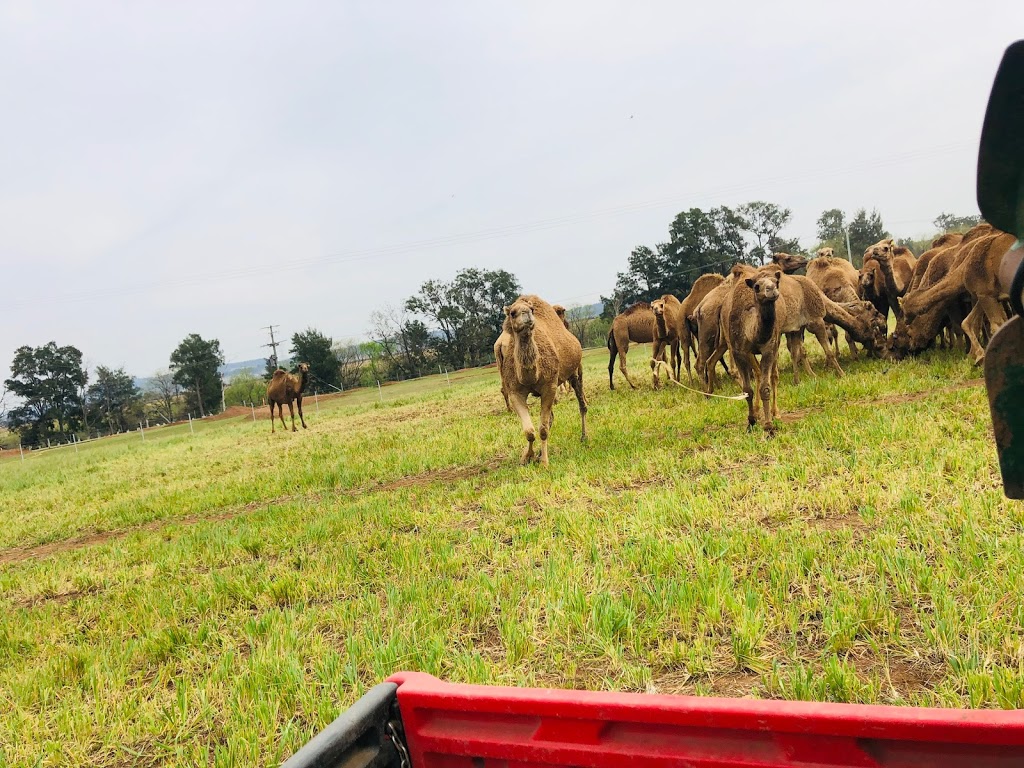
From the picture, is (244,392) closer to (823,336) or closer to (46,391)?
(46,391)

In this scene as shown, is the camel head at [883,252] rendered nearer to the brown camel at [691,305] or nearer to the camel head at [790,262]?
the camel head at [790,262]

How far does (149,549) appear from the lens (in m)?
6.95

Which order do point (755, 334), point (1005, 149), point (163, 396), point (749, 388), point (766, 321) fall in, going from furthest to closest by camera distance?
point (163, 396) → point (749, 388) → point (755, 334) → point (766, 321) → point (1005, 149)

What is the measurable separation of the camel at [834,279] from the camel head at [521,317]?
7.40 metres

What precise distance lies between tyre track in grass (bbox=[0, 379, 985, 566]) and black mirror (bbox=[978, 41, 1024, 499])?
7274 mm

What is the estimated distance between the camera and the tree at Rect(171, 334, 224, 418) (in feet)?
216

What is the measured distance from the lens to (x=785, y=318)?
395 inches

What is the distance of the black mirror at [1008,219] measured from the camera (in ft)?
3.41

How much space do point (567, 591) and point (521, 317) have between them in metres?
4.50

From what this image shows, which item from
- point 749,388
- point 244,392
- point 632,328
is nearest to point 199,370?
point 244,392

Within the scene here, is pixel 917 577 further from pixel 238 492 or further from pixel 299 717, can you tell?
pixel 238 492

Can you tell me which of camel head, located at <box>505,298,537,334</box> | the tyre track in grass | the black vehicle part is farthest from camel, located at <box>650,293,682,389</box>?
the black vehicle part

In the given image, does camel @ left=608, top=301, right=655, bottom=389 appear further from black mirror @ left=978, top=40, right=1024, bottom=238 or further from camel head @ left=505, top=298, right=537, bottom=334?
black mirror @ left=978, top=40, right=1024, bottom=238

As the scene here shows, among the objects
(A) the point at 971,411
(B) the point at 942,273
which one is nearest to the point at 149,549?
(A) the point at 971,411
